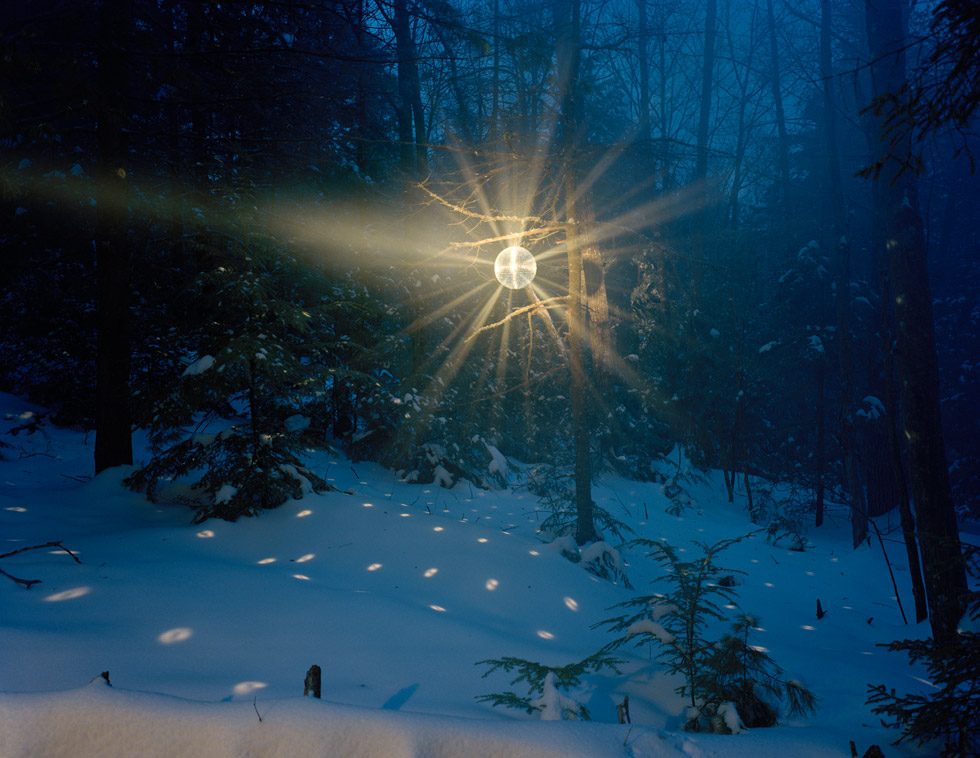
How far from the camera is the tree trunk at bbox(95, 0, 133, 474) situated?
6.14 m

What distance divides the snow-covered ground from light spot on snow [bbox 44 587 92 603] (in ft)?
0.04

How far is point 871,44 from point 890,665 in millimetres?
7493

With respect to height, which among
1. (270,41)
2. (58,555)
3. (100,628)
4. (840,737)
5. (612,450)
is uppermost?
(270,41)

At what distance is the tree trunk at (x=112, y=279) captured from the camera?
614 centimetres

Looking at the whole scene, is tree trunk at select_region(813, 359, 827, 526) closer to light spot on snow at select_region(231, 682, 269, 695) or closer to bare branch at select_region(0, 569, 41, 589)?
light spot on snow at select_region(231, 682, 269, 695)

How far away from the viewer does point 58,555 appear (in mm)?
3867

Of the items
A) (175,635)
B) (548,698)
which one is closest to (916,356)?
(548,698)

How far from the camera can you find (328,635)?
3.24m

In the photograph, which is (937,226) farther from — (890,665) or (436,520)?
(436,520)

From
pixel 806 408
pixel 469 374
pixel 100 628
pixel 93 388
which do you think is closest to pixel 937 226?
pixel 806 408

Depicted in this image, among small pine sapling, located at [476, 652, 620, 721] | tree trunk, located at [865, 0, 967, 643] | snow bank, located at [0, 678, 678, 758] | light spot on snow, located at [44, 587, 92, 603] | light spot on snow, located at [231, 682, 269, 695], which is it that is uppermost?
tree trunk, located at [865, 0, 967, 643]

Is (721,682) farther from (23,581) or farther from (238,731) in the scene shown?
(23,581)

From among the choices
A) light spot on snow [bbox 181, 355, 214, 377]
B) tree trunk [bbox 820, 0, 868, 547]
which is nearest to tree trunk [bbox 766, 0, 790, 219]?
tree trunk [bbox 820, 0, 868, 547]

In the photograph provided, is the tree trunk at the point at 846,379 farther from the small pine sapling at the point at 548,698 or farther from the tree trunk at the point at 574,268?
the small pine sapling at the point at 548,698
